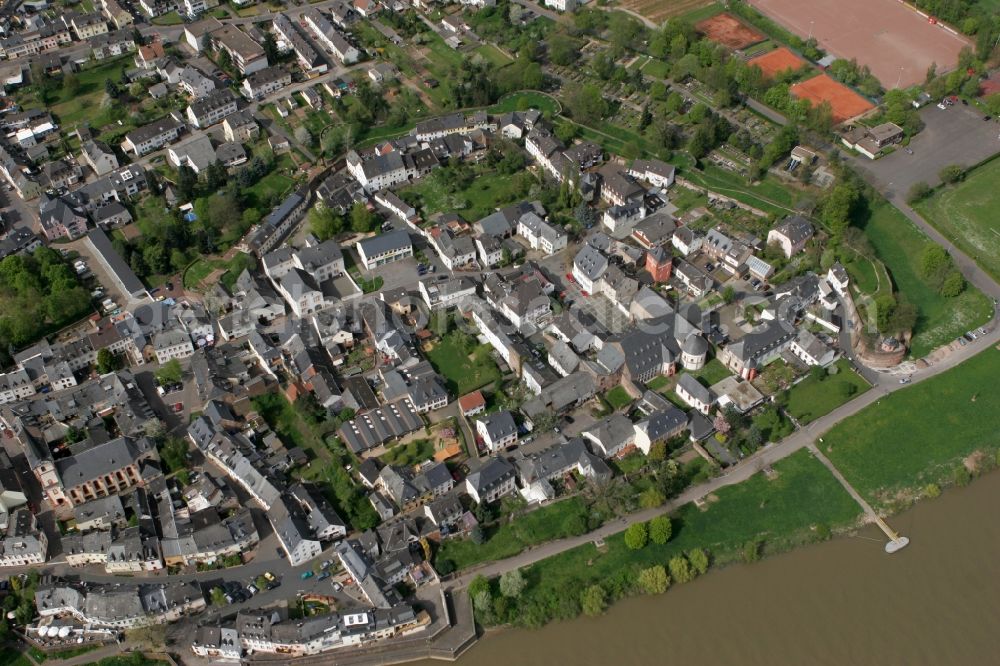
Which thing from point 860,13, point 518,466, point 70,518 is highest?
point 860,13

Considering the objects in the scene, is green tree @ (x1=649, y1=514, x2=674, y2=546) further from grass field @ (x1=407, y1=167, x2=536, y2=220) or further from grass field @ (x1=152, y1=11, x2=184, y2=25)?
grass field @ (x1=152, y1=11, x2=184, y2=25)

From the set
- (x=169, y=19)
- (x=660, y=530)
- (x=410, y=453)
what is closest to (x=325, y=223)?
(x=410, y=453)

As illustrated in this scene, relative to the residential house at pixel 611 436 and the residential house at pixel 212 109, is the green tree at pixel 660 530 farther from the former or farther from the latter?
the residential house at pixel 212 109

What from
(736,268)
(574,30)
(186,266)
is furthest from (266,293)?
(574,30)

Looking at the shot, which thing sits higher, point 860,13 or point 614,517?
point 860,13

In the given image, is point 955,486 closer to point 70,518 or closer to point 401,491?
point 401,491

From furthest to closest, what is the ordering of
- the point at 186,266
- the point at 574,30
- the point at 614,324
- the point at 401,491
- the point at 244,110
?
the point at 574,30 < the point at 244,110 < the point at 186,266 < the point at 614,324 < the point at 401,491
